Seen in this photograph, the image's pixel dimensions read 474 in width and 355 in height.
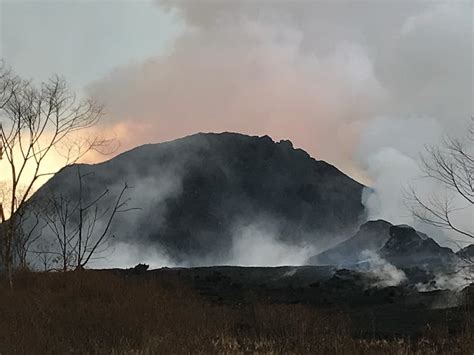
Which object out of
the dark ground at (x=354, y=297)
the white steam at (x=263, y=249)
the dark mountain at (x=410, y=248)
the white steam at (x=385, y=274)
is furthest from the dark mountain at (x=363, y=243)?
the white steam at (x=385, y=274)

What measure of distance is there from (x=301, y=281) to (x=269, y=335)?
21.5 m

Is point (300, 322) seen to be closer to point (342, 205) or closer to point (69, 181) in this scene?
point (69, 181)

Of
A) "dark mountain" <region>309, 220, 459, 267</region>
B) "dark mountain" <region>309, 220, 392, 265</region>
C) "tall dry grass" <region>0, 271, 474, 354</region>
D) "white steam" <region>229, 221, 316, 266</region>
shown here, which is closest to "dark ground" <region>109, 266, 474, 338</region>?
"tall dry grass" <region>0, 271, 474, 354</region>

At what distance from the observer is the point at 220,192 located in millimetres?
85688

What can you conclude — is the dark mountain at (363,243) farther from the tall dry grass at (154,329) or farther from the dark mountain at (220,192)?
the tall dry grass at (154,329)

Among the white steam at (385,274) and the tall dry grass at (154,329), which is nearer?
the tall dry grass at (154,329)

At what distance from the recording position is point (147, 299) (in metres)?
18.4

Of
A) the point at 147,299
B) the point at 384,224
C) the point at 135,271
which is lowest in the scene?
the point at 147,299

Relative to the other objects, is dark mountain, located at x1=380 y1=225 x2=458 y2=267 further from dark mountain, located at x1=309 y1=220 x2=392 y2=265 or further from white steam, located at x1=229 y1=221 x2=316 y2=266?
white steam, located at x1=229 y1=221 x2=316 y2=266

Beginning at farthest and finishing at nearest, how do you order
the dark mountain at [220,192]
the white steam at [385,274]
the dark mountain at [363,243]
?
1. the dark mountain at [220,192]
2. the dark mountain at [363,243]
3. the white steam at [385,274]

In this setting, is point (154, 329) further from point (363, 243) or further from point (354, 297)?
point (363, 243)

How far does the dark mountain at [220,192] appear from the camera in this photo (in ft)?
254

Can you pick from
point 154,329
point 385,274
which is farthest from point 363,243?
point 154,329

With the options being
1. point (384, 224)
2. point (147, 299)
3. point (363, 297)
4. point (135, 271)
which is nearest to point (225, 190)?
point (384, 224)
